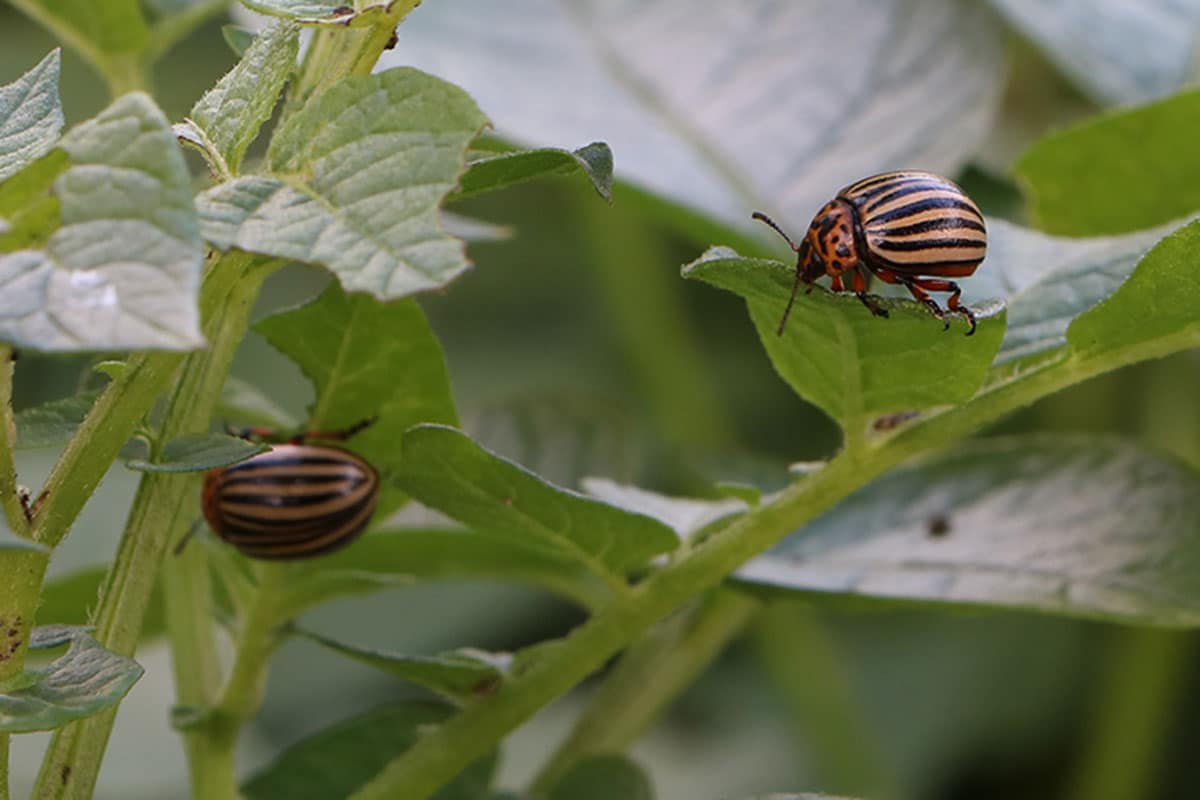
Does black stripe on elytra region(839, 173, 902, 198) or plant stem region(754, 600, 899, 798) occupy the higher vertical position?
black stripe on elytra region(839, 173, 902, 198)

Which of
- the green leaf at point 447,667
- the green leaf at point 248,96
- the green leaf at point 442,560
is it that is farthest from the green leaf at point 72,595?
the green leaf at point 248,96

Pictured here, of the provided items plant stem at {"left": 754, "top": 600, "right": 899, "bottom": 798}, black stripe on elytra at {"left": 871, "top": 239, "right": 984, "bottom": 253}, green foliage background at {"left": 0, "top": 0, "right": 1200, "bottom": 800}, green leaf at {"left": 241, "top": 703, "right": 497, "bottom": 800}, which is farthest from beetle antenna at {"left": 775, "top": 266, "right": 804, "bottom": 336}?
plant stem at {"left": 754, "top": 600, "right": 899, "bottom": 798}

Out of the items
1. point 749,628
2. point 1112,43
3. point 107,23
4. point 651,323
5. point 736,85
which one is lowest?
point 749,628

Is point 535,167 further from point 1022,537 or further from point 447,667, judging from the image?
point 1022,537

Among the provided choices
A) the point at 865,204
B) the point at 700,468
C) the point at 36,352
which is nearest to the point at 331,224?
the point at 36,352

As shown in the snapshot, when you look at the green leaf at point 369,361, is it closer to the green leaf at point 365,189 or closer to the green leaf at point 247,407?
the green leaf at point 247,407

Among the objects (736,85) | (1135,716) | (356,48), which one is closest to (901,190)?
(356,48)

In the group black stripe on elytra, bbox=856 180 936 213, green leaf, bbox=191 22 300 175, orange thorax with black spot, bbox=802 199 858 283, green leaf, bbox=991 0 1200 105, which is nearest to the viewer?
green leaf, bbox=191 22 300 175

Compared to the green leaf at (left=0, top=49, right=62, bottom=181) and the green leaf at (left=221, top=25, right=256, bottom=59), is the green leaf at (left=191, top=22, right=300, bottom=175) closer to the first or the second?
the green leaf at (left=0, top=49, right=62, bottom=181)
